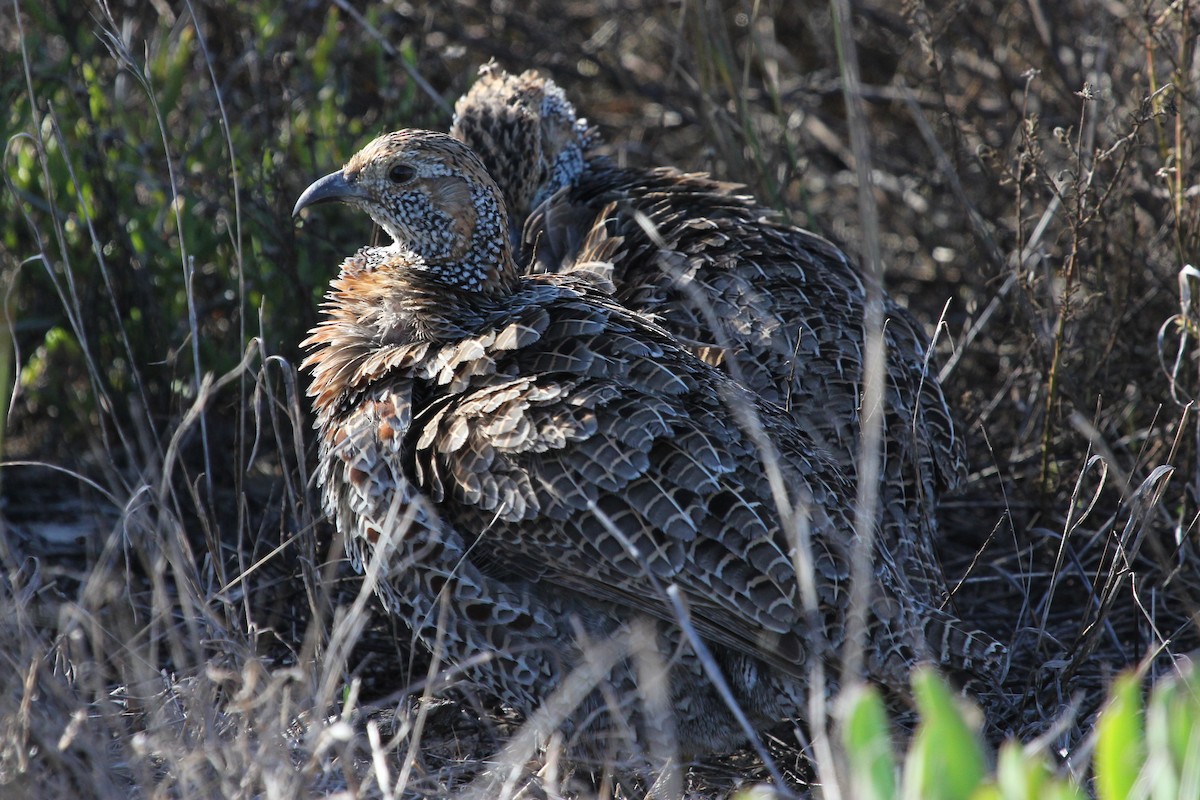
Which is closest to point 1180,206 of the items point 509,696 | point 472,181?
point 472,181

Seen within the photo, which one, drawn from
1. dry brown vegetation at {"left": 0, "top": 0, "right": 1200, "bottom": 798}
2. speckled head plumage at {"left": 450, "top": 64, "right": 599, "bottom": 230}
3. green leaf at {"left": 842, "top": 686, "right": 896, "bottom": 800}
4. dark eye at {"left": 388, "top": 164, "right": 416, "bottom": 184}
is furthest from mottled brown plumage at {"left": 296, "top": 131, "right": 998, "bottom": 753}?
speckled head plumage at {"left": 450, "top": 64, "right": 599, "bottom": 230}

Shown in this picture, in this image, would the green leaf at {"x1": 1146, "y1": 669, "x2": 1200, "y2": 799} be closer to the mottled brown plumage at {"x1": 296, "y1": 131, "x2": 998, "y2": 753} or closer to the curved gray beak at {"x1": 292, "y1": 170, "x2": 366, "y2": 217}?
the mottled brown plumage at {"x1": 296, "y1": 131, "x2": 998, "y2": 753}

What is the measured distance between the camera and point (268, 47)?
18.5ft

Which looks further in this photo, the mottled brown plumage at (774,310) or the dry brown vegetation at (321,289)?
the mottled brown plumage at (774,310)

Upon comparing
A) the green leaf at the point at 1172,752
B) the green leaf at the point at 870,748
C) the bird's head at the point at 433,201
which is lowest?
the green leaf at the point at 1172,752

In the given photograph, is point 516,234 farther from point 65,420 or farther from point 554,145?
point 65,420

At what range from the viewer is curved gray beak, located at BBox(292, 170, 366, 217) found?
3.98m

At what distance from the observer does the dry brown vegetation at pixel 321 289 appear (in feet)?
11.9

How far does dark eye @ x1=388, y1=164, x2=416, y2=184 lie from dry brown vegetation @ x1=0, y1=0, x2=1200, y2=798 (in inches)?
21.5

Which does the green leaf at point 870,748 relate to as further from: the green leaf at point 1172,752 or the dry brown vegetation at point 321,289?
the dry brown vegetation at point 321,289

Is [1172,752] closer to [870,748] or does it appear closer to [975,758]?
[975,758]

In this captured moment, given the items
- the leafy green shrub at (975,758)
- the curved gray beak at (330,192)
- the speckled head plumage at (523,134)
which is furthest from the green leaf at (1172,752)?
the speckled head plumage at (523,134)

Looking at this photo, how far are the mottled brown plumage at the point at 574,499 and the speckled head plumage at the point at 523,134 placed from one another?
5.30 feet

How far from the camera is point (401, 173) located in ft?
12.9
